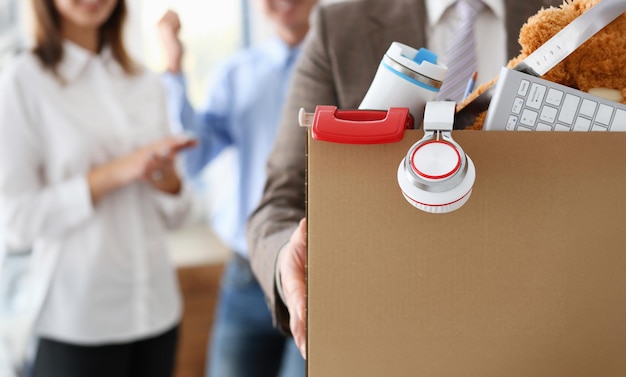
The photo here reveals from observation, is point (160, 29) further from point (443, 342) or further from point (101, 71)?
point (443, 342)

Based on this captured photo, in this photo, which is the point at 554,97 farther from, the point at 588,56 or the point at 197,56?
the point at 197,56

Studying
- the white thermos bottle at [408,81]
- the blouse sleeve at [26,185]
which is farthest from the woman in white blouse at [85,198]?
the white thermos bottle at [408,81]

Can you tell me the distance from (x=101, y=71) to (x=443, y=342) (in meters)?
1.15

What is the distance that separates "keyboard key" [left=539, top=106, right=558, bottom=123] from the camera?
→ 1.55 ft

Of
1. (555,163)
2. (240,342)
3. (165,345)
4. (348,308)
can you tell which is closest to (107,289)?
(165,345)

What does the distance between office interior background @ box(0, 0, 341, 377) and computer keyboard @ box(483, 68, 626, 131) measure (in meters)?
1.50

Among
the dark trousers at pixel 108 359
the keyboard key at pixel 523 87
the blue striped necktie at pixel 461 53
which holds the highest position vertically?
the keyboard key at pixel 523 87

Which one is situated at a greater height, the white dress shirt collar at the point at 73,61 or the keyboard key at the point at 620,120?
the keyboard key at the point at 620,120

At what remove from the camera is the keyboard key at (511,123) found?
48cm

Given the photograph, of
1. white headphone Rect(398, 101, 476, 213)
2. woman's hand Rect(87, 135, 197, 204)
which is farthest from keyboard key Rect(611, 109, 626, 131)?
woman's hand Rect(87, 135, 197, 204)

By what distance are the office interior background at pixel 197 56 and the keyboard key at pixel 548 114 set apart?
1503mm

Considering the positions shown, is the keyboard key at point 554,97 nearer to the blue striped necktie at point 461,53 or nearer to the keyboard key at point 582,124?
the keyboard key at point 582,124

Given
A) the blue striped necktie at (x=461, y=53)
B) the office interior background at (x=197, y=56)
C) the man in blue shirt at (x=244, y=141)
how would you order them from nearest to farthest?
the blue striped necktie at (x=461, y=53), the man in blue shirt at (x=244, y=141), the office interior background at (x=197, y=56)

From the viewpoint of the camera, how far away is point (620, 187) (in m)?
0.46
